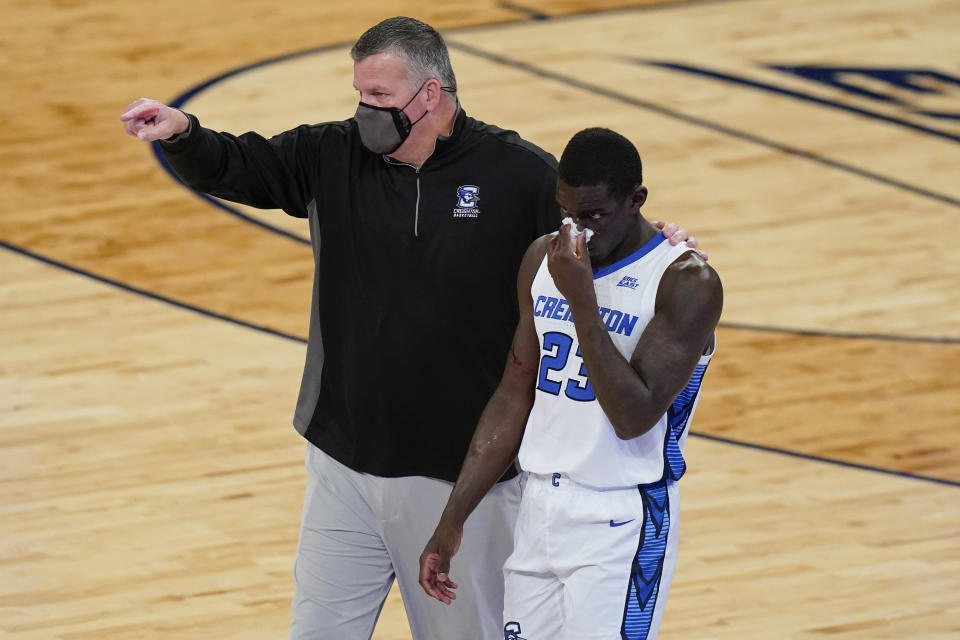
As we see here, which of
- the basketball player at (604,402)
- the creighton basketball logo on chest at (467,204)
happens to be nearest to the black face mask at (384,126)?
the creighton basketball logo on chest at (467,204)

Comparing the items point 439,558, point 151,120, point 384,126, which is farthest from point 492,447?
point 151,120

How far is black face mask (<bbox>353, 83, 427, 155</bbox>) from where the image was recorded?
404 centimetres

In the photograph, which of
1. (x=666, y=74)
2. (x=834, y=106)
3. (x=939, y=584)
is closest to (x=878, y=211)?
(x=834, y=106)

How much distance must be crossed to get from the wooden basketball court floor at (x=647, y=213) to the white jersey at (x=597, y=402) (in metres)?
1.94

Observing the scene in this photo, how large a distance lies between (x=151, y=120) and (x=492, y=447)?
1026 mm

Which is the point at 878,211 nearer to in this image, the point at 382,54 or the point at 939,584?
the point at 939,584

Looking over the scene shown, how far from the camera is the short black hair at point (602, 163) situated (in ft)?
11.5

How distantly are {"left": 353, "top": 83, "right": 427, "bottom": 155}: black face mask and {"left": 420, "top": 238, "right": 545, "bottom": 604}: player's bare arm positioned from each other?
46 cm

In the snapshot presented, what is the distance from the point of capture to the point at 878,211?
9.34 metres

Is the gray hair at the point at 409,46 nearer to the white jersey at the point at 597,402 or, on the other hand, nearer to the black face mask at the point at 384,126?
the black face mask at the point at 384,126

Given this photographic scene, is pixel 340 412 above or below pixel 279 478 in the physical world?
above

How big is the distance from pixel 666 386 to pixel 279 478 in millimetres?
3172

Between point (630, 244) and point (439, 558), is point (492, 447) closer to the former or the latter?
point (439, 558)

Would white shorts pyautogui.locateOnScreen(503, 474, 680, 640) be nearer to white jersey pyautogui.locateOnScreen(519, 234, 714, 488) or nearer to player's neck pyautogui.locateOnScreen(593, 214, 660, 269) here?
white jersey pyautogui.locateOnScreen(519, 234, 714, 488)
